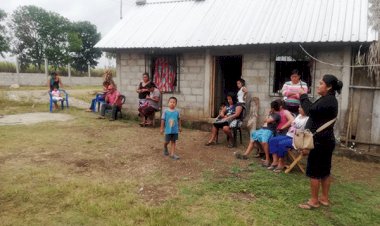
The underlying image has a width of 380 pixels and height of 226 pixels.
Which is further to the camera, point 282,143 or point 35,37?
point 35,37

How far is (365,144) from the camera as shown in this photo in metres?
7.07

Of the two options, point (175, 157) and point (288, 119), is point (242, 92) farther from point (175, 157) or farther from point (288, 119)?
point (175, 157)

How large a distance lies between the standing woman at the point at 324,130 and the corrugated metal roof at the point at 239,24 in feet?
12.2

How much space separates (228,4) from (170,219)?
8462 millimetres

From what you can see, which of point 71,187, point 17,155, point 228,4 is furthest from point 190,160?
point 228,4

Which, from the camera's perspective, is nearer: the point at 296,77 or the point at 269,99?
the point at 296,77

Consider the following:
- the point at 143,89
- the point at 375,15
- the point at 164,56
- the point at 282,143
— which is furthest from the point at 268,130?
the point at 164,56

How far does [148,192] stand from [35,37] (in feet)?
145

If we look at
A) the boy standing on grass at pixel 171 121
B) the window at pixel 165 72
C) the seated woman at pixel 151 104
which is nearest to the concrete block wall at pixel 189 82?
the window at pixel 165 72

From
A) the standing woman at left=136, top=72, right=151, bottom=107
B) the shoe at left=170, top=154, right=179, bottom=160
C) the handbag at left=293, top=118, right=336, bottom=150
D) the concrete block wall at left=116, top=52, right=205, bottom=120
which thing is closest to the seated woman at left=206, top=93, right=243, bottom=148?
the shoe at left=170, top=154, right=179, bottom=160

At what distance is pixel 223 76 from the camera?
35.5 feet

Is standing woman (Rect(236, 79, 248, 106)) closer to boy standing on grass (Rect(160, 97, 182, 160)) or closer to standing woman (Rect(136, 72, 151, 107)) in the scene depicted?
boy standing on grass (Rect(160, 97, 182, 160))

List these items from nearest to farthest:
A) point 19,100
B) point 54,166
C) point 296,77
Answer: point 54,166 → point 296,77 → point 19,100

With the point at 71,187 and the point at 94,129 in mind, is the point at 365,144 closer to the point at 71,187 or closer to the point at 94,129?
the point at 71,187
